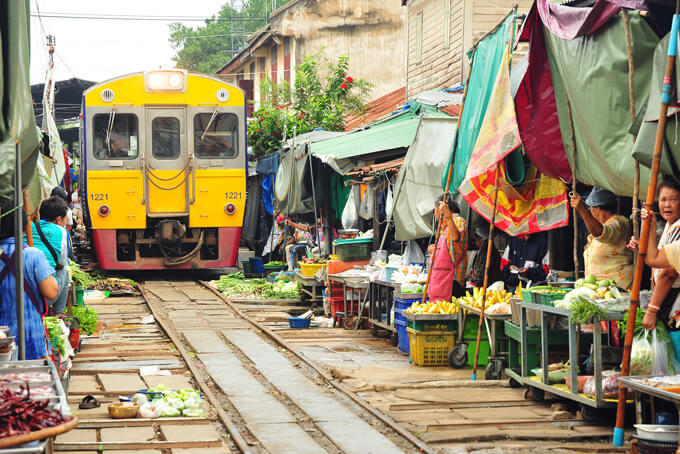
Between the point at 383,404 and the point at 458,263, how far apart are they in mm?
2769

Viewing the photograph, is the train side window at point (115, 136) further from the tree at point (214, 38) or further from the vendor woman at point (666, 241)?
the tree at point (214, 38)

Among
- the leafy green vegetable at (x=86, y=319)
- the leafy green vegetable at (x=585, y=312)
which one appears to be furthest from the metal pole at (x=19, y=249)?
the leafy green vegetable at (x=86, y=319)

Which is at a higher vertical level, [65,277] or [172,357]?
[65,277]

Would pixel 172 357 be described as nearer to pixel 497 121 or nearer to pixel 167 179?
pixel 497 121

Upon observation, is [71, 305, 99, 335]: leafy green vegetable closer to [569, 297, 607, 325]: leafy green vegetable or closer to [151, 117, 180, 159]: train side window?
[569, 297, 607, 325]: leafy green vegetable

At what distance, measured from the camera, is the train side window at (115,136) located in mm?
16469

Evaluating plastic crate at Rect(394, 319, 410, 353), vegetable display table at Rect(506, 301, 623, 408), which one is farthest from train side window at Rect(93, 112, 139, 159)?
vegetable display table at Rect(506, 301, 623, 408)

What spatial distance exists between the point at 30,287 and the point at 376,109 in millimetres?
20381

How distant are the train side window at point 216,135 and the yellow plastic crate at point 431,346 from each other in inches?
342

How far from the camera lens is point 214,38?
58125mm

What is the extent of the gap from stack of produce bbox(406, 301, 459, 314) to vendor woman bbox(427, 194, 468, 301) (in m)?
0.19

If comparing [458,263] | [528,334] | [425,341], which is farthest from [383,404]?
[458,263]

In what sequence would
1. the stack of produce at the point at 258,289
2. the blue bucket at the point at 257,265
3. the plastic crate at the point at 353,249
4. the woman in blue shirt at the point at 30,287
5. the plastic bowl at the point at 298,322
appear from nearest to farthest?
the woman in blue shirt at the point at 30,287
the plastic bowl at the point at 298,322
the plastic crate at the point at 353,249
the stack of produce at the point at 258,289
the blue bucket at the point at 257,265

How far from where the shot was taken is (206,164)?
16938 mm
